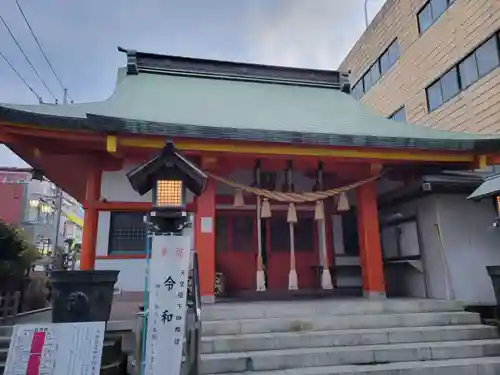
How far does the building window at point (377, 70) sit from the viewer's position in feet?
52.4

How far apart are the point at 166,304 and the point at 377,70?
17027mm

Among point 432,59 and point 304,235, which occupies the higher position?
point 432,59

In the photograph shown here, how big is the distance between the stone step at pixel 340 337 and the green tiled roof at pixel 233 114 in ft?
9.31

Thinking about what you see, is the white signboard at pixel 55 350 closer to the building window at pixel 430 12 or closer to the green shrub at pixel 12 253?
the green shrub at pixel 12 253

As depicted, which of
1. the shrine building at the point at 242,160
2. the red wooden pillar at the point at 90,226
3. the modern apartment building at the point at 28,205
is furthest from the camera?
the modern apartment building at the point at 28,205

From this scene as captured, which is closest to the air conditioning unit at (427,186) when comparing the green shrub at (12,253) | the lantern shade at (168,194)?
the lantern shade at (168,194)

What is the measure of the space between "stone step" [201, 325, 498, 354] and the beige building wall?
7332mm

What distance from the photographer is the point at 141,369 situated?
320 centimetres

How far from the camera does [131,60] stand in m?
8.73

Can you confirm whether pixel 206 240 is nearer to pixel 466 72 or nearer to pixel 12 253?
pixel 12 253

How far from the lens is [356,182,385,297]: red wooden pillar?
6516 mm

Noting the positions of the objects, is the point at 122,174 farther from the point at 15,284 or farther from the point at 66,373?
the point at 66,373

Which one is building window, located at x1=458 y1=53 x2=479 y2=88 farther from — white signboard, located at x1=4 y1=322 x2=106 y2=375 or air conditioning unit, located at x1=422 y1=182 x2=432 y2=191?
white signboard, located at x1=4 y1=322 x2=106 y2=375

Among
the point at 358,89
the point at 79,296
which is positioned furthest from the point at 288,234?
the point at 358,89
